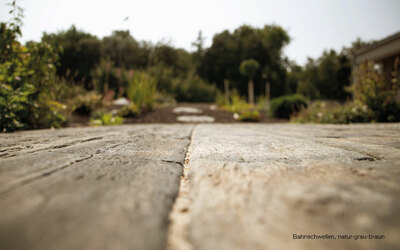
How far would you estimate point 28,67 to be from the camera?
99.0 inches

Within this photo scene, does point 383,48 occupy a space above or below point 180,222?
above

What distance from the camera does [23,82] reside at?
2371 mm

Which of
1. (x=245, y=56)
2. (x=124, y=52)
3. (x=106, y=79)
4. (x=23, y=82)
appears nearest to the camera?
(x=23, y=82)

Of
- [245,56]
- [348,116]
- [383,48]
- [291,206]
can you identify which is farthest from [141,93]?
[245,56]

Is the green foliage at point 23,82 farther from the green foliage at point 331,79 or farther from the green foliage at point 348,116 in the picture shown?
the green foliage at point 331,79

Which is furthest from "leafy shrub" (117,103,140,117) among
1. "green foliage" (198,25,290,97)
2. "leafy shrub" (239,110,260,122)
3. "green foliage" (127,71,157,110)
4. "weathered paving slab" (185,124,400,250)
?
"green foliage" (198,25,290,97)

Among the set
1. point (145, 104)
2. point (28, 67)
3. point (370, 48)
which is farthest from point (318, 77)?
point (28, 67)

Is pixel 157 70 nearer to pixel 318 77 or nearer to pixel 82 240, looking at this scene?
pixel 82 240

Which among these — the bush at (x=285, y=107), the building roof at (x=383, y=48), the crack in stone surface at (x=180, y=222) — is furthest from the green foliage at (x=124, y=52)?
the crack in stone surface at (x=180, y=222)

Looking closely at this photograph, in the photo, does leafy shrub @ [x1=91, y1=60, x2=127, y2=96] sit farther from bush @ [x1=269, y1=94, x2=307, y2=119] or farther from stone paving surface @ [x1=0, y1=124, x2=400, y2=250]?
stone paving surface @ [x1=0, y1=124, x2=400, y2=250]

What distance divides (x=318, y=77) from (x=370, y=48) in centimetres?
1458

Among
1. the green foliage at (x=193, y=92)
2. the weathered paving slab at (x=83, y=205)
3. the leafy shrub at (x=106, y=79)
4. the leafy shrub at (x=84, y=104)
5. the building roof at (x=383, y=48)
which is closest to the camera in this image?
the weathered paving slab at (x=83, y=205)

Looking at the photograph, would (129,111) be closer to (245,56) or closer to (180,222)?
(180,222)

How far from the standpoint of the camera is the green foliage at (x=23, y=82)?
6.85 feet
